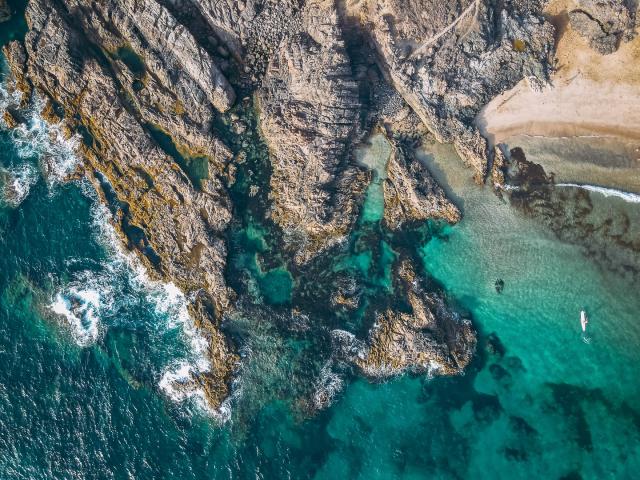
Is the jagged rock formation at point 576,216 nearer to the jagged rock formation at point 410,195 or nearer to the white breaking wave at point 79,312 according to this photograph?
the jagged rock formation at point 410,195

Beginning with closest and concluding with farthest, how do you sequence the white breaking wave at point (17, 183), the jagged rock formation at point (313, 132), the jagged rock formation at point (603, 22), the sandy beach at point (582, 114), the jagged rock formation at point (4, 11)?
the jagged rock formation at point (603, 22)
the jagged rock formation at point (313, 132)
the sandy beach at point (582, 114)
the jagged rock formation at point (4, 11)
the white breaking wave at point (17, 183)

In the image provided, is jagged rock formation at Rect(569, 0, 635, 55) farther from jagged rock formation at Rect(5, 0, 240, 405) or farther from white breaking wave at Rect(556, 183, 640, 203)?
jagged rock formation at Rect(5, 0, 240, 405)

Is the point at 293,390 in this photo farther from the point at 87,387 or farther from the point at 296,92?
the point at 296,92

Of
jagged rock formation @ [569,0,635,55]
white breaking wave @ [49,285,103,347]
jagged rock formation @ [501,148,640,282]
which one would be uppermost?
jagged rock formation @ [569,0,635,55]

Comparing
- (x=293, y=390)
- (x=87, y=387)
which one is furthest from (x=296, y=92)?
(x=87, y=387)

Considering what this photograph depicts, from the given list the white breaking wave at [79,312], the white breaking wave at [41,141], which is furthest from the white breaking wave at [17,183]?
the white breaking wave at [79,312]

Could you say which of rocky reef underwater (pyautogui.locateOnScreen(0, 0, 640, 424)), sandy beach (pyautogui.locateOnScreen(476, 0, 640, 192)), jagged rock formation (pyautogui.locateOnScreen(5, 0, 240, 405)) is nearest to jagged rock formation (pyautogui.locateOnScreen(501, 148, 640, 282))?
rocky reef underwater (pyautogui.locateOnScreen(0, 0, 640, 424))
